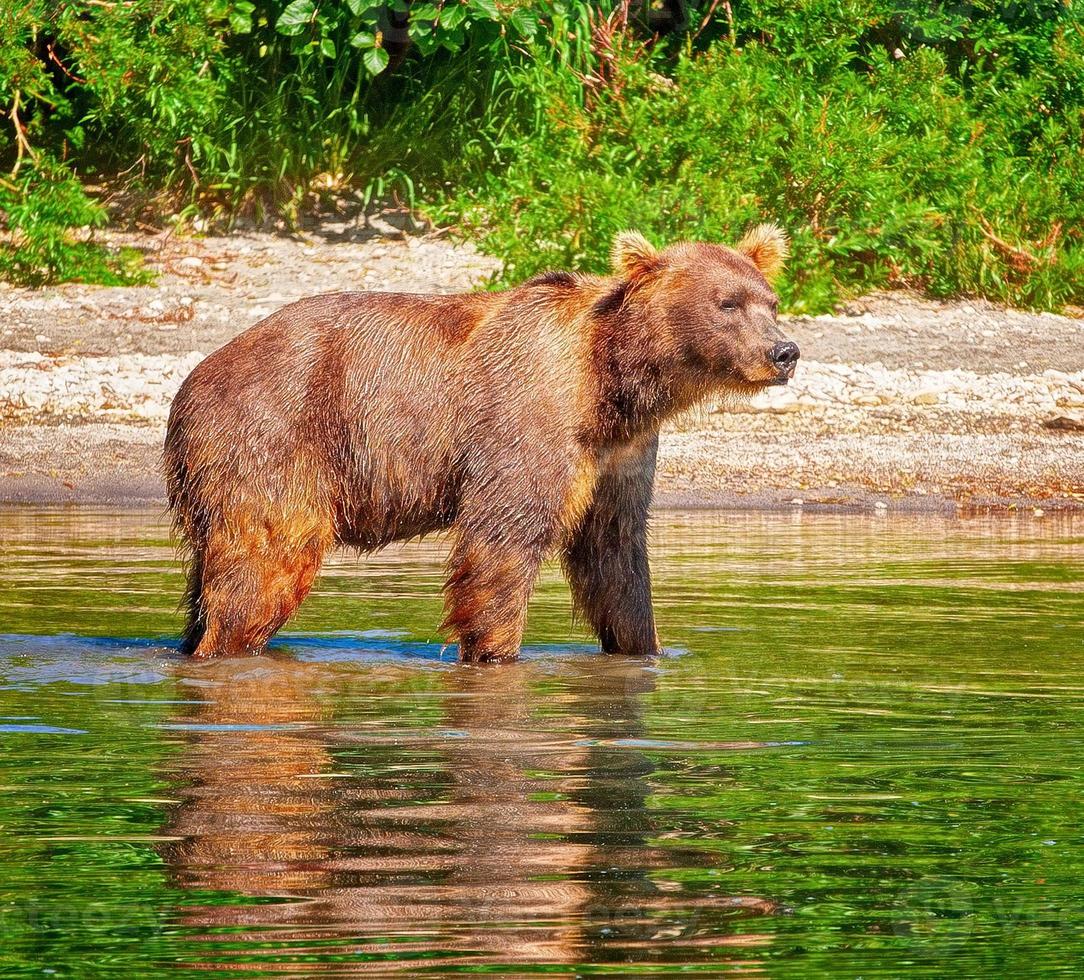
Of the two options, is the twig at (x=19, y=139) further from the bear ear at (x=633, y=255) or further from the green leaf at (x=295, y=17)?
the bear ear at (x=633, y=255)

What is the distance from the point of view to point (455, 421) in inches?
305

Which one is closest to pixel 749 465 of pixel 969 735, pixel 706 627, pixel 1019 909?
pixel 706 627

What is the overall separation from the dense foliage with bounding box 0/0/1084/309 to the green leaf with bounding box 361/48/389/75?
1.5 inches

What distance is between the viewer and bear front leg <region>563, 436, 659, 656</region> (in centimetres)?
798

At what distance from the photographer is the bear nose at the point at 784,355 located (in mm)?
7638

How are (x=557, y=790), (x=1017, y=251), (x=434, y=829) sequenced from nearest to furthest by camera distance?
(x=434, y=829), (x=557, y=790), (x=1017, y=251)

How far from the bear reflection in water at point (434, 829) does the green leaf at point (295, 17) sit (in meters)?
8.91

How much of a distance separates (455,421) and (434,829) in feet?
10.2

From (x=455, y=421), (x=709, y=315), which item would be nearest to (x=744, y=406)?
(x=709, y=315)

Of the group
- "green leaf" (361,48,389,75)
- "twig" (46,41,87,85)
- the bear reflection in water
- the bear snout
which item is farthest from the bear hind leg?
"twig" (46,41,87,85)

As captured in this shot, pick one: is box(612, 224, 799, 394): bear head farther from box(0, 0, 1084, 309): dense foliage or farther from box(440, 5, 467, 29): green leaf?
box(440, 5, 467, 29): green leaf

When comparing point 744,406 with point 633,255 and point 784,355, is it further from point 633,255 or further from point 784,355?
point 784,355

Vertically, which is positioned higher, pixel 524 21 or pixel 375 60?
pixel 524 21

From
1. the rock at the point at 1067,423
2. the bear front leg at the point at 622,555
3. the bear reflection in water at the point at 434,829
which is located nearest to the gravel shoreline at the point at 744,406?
the rock at the point at 1067,423
